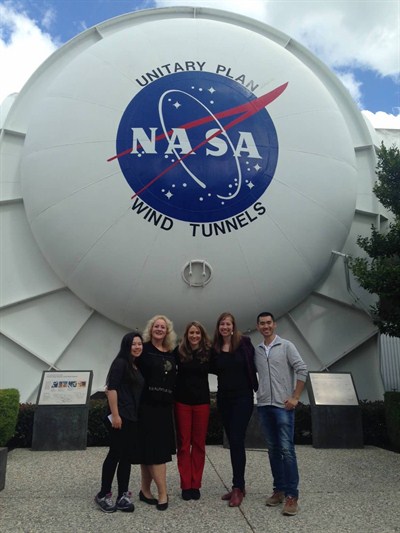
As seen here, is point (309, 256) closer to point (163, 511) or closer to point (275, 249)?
point (275, 249)

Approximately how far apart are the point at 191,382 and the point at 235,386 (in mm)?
407

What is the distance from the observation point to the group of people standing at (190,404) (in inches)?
154

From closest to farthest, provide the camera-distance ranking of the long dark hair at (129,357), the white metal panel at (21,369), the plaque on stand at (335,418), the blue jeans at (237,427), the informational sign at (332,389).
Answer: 1. the long dark hair at (129,357)
2. the blue jeans at (237,427)
3. the plaque on stand at (335,418)
4. the informational sign at (332,389)
5. the white metal panel at (21,369)

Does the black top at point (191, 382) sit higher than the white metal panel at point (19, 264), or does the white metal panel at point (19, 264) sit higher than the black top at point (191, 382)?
the white metal panel at point (19, 264)

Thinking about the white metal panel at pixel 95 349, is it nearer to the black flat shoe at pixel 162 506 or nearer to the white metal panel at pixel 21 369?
the white metal panel at pixel 21 369

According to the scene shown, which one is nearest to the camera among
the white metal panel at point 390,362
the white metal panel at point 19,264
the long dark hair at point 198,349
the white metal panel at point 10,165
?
the long dark hair at point 198,349

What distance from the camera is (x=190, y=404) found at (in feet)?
13.8

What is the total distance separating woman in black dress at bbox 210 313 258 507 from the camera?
4109 millimetres

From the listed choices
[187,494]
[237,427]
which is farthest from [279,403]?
[187,494]

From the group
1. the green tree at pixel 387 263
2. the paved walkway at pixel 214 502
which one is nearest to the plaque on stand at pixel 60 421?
the paved walkway at pixel 214 502

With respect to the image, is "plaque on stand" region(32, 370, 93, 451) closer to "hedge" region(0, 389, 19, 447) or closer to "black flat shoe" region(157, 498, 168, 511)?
"hedge" region(0, 389, 19, 447)

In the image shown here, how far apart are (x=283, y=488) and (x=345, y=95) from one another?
8698 mm

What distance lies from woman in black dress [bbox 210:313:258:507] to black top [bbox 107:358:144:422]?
0.75 meters

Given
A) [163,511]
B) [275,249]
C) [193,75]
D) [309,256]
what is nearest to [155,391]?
[163,511]
